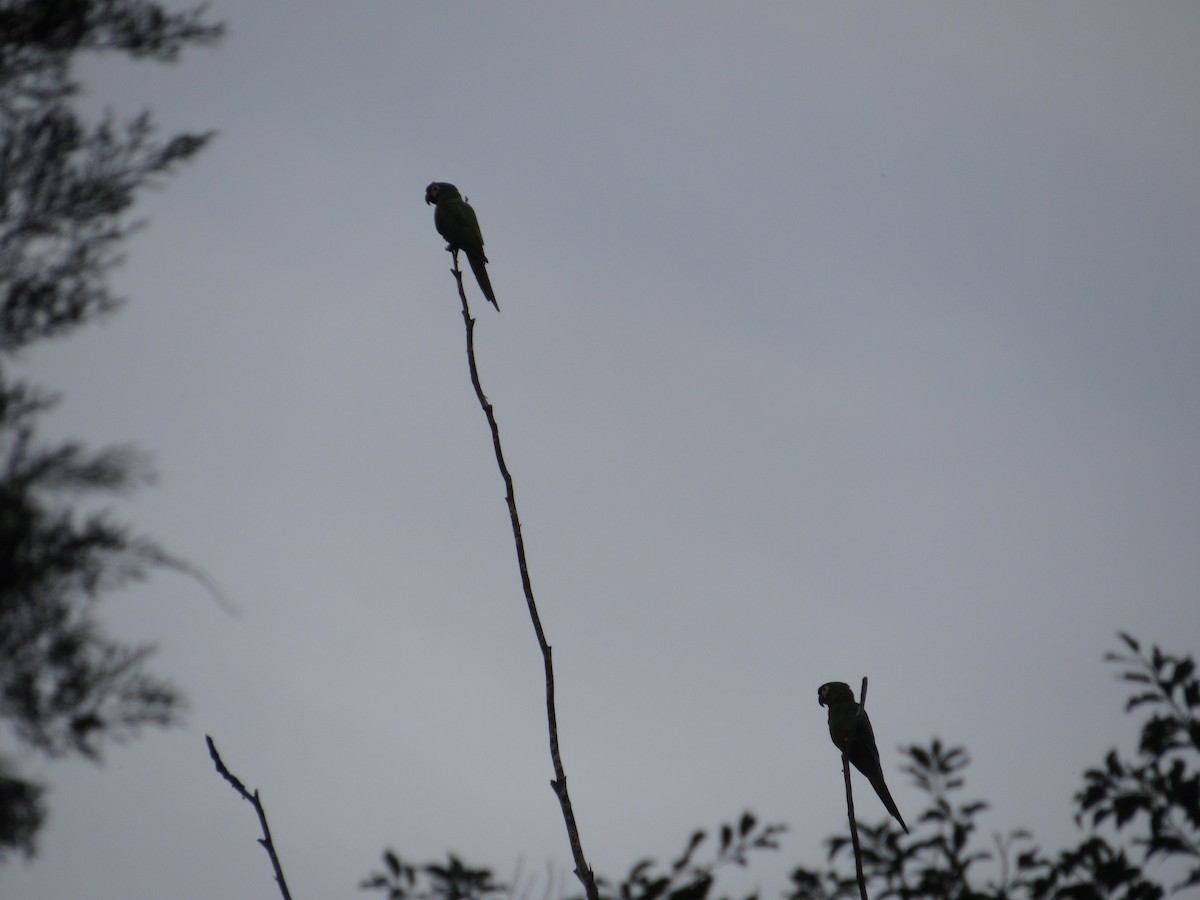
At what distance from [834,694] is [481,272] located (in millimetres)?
3348

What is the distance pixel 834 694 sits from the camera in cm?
564

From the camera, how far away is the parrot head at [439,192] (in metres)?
6.53

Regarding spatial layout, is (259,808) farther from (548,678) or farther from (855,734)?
(855,734)

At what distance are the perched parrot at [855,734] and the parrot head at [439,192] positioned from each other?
4.05 metres

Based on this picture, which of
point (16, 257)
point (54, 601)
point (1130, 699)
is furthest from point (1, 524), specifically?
point (1130, 699)

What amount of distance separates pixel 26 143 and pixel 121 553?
1.18 meters

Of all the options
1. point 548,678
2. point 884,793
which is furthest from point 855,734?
point 548,678

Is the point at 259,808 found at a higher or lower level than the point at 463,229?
lower

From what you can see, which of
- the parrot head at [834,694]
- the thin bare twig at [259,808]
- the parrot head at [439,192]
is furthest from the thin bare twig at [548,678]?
the parrot head at [439,192]

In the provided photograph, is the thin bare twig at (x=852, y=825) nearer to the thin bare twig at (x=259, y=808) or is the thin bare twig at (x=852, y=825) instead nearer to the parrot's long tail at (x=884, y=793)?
Result: the thin bare twig at (x=259, y=808)

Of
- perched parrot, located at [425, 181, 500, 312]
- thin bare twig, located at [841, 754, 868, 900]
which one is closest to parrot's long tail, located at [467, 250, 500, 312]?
perched parrot, located at [425, 181, 500, 312]

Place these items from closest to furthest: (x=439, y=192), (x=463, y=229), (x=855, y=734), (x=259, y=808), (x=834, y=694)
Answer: (x=259, y=808) < (x=855, y=734) < (x=834, y=694) < (x=463, y=229) < (x=439, y=192)

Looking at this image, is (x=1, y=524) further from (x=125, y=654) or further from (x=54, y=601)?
(x=125, y=654)

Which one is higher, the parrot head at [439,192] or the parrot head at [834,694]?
the parrot head at [439,192]
